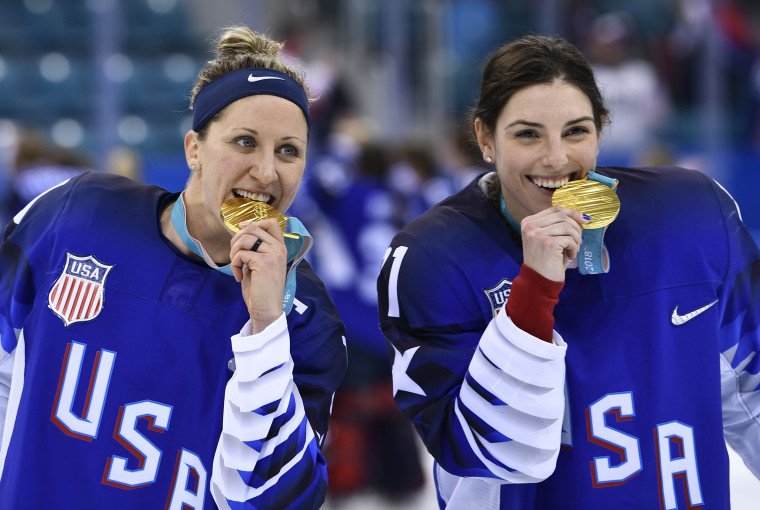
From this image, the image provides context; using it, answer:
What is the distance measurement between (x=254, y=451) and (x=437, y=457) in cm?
34

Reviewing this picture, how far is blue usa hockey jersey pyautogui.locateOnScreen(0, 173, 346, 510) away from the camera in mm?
1948

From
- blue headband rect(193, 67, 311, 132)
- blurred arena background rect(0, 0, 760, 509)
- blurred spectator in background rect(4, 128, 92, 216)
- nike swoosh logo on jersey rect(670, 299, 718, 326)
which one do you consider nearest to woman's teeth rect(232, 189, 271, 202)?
blue headband rect(193, 67, 311, 132)

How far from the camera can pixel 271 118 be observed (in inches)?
80.5

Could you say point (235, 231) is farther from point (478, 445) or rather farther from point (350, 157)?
point (350, 157)

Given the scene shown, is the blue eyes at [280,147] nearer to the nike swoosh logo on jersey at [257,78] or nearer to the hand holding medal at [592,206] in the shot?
the nike swoosh logo on jersey at [257,78]

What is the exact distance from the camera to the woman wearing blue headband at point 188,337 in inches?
76.8

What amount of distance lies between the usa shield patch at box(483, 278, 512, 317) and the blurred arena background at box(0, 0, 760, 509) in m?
4.89

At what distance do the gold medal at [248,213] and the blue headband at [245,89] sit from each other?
0.64 feet

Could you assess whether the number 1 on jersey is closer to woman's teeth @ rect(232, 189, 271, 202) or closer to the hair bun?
woman's teeth @ rect(232, 189, 271, 202)

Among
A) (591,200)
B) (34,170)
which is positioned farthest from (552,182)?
(34,170)

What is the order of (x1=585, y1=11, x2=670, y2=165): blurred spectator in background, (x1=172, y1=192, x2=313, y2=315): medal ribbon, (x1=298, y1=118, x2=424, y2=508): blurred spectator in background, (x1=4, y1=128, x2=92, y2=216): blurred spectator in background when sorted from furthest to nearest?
(x1=585, y1=11, x2=670, y2=165): blurred spectator in background < (x1=4, y1=128, x2=92, y2=216): blurred spectator in background < (x1=298, y1=118, x2=424, y2=508): blurred spectator in background < (x1=172, y1=192, x2=313, y2=315): medal ribbon

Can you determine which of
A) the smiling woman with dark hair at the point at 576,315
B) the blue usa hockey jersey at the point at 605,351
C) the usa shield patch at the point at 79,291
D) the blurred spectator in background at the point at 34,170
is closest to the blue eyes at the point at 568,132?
the smiling woman with dark hair at the point at 576,315

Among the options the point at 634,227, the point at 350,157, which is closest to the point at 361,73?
the point at 350,157

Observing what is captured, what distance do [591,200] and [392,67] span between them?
587cm
